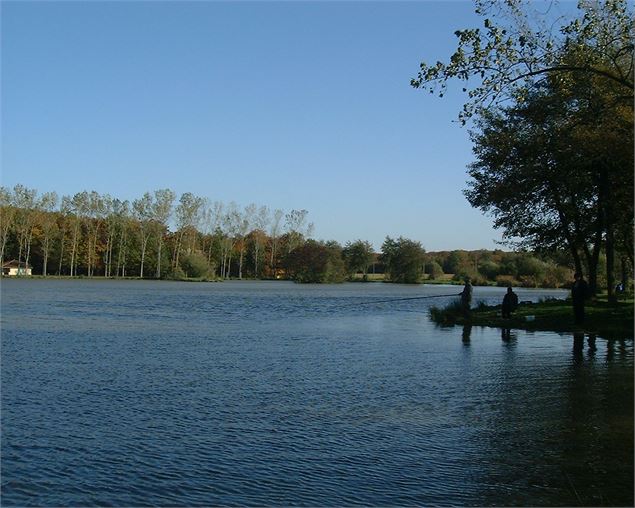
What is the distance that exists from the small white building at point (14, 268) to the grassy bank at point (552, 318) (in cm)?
9444

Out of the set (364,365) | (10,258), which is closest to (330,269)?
(10,258)

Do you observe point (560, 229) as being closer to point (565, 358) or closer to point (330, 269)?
point (565, 358)

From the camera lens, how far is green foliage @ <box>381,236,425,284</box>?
4808 inches

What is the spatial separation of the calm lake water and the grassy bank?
314cm

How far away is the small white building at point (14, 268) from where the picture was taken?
111062 millimetres

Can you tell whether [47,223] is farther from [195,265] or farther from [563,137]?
[563,137]

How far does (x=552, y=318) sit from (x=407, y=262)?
9480 centimetres

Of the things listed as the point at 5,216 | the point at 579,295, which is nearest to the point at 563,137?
the point at 579,295

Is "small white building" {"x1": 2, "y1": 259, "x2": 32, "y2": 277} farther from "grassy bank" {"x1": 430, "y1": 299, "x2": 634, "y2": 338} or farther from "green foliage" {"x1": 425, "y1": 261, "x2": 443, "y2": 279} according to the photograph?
"grassy bank" {"x1": 430, "y1": 299, "x2": 634, "y2": 338}

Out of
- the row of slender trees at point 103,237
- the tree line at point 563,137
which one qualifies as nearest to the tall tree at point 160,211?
→ the row of slender trees at point 103,237

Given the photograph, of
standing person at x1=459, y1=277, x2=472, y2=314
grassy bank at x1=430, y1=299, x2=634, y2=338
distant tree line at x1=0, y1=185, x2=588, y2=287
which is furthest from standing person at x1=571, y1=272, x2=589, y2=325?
distant tree line at x1=0, y1=185, x2=588, y2=287

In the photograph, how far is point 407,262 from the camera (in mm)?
122375

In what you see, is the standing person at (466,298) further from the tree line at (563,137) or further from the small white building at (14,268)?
the small white building at (14,268)

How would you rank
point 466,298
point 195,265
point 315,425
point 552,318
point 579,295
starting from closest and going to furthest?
point 315,425, point 579,295, point 552,318, point 466,298, point 195,265
